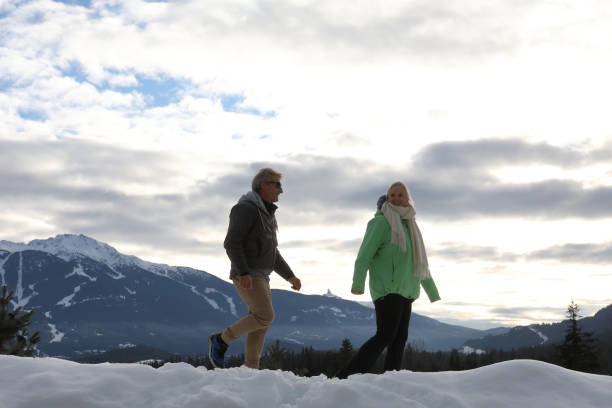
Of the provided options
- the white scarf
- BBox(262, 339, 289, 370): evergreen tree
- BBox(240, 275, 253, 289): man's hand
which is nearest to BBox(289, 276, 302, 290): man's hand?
BBox(240, 275, 253, 289): man's hand

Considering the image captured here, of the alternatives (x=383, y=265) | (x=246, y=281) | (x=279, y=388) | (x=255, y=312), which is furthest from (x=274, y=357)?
(x=279, y=388)

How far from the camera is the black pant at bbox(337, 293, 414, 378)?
6668 mm

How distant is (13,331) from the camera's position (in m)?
16.8

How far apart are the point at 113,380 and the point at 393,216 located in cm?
382

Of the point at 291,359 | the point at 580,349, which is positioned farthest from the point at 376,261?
the point at 291,359

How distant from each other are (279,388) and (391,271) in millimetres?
2452

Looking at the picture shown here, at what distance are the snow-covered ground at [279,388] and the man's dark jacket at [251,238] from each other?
78.1 inches

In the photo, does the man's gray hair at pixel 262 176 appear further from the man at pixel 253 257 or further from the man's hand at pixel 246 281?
the man's hand at pixel 246 281

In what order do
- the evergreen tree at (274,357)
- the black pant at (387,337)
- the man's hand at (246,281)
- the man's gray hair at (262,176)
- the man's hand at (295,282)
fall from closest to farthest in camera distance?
the black pant at (387,337) < the man's hand at (246,281) < the man's gray hair at (262,176) < the man's hand at (295,282) < the evergreen tree at (274,357)

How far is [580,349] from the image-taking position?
61625mm

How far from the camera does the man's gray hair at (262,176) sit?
25.3 ft

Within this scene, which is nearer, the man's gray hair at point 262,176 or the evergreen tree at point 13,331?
the man's gray hair at point 262,176

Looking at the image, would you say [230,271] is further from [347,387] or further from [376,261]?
[347,387]

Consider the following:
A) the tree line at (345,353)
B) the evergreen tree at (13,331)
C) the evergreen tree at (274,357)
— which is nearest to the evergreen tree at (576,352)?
the tree line at (345,353)
